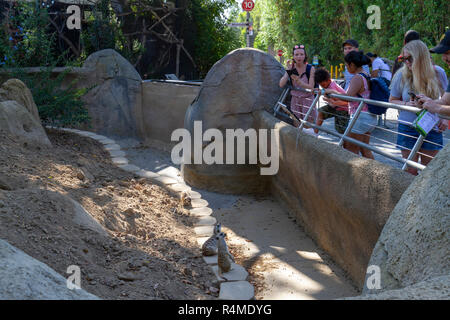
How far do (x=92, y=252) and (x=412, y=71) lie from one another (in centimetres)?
298

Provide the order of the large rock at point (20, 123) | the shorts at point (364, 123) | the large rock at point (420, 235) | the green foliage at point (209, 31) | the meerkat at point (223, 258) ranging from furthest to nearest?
1. the green foliage at point (209, 31)
2. the large rock at point (20, 123)
3. the shorts at point (364, 123)
4. the meerkat at point (223, 258)
5. the large rock at point (420, 235)

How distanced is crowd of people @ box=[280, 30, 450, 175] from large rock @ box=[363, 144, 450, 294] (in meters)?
1.00

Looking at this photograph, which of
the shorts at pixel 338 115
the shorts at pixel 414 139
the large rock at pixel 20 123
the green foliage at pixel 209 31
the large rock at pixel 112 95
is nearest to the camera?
the shorts at pixel 414 139

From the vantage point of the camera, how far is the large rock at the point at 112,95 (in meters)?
10.5

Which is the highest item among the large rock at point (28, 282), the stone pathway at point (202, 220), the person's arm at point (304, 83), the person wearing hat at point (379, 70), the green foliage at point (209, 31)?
the green foliage at point (209, 31)

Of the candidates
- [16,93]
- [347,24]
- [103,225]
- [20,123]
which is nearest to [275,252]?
[103,225]

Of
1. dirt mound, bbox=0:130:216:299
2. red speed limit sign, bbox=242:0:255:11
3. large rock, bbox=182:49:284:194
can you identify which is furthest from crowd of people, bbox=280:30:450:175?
red speed limit sign, bbox=242:0:255:11

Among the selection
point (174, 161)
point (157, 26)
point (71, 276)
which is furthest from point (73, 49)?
point (71, 276)

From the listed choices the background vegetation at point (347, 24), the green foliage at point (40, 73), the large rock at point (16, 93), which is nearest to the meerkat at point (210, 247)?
the large rock at point (16, 93)

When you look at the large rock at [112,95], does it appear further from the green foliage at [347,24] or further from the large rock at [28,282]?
the large rock at [28,282]

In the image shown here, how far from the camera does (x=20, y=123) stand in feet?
19.9

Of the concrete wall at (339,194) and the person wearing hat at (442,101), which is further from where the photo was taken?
the concrete wall at (339,194)

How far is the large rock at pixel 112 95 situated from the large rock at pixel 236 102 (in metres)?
3.35

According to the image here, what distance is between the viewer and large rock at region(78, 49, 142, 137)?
34.4 feet
